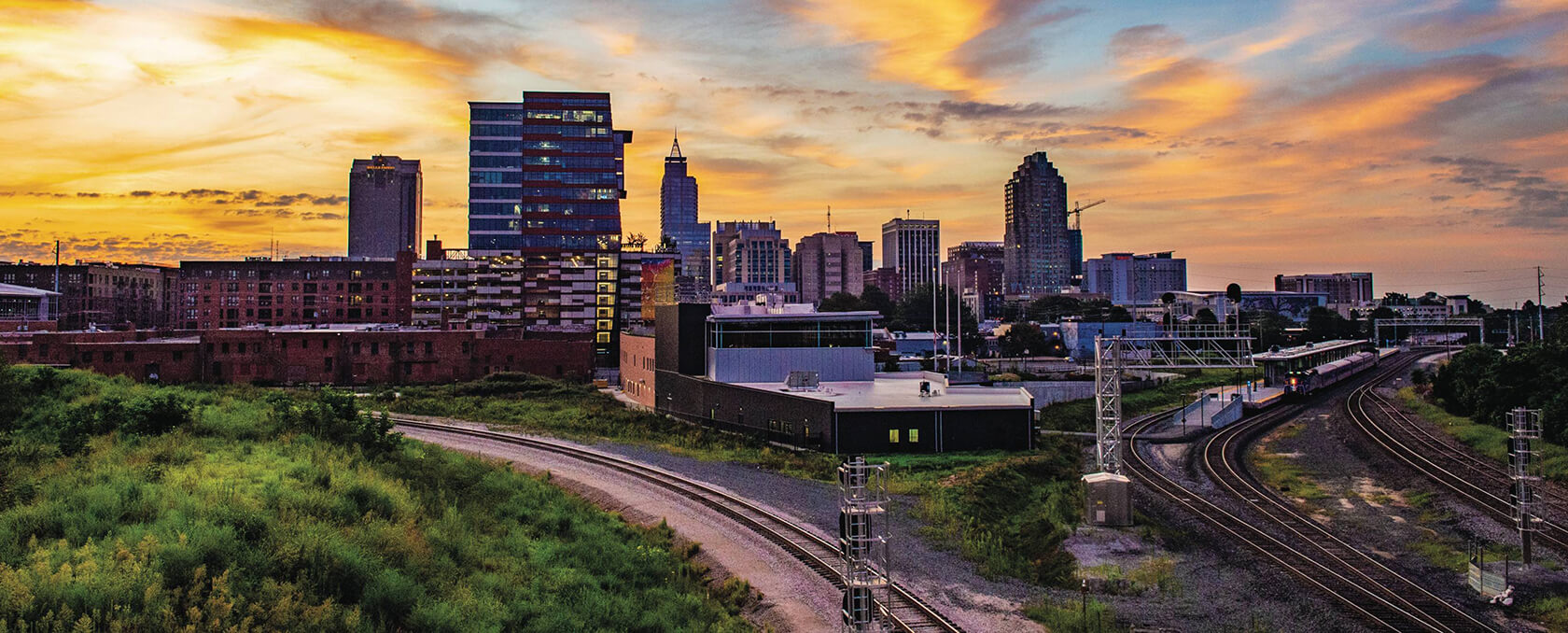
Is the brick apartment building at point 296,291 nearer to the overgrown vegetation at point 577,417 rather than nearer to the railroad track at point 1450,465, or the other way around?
the overgrown vegetation at point 577,417

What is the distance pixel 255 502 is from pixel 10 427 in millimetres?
16092

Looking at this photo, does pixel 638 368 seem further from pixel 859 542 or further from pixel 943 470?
pixel 859 542

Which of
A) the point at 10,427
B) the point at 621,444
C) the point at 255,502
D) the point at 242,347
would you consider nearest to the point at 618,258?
the point at 242,347

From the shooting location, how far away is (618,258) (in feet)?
436

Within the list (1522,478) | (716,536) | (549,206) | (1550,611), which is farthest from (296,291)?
(1550,611)

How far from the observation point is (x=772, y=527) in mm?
29547

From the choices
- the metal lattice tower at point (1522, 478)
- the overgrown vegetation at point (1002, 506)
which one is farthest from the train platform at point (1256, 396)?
the metal lattice tower at point (1522, 478)

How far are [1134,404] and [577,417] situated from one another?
48422mm

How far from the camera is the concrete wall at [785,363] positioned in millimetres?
54781

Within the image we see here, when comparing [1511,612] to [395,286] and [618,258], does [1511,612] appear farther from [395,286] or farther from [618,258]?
[395,286]

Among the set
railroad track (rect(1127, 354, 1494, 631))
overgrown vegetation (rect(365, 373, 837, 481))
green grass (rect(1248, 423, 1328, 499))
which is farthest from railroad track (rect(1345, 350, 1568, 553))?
overgrown vegetation (rect(365, 373, 837, 481))

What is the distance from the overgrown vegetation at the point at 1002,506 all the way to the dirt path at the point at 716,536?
5648 mm

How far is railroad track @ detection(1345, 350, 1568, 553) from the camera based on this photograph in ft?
107

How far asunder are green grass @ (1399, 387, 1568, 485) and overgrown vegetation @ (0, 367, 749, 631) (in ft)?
104
